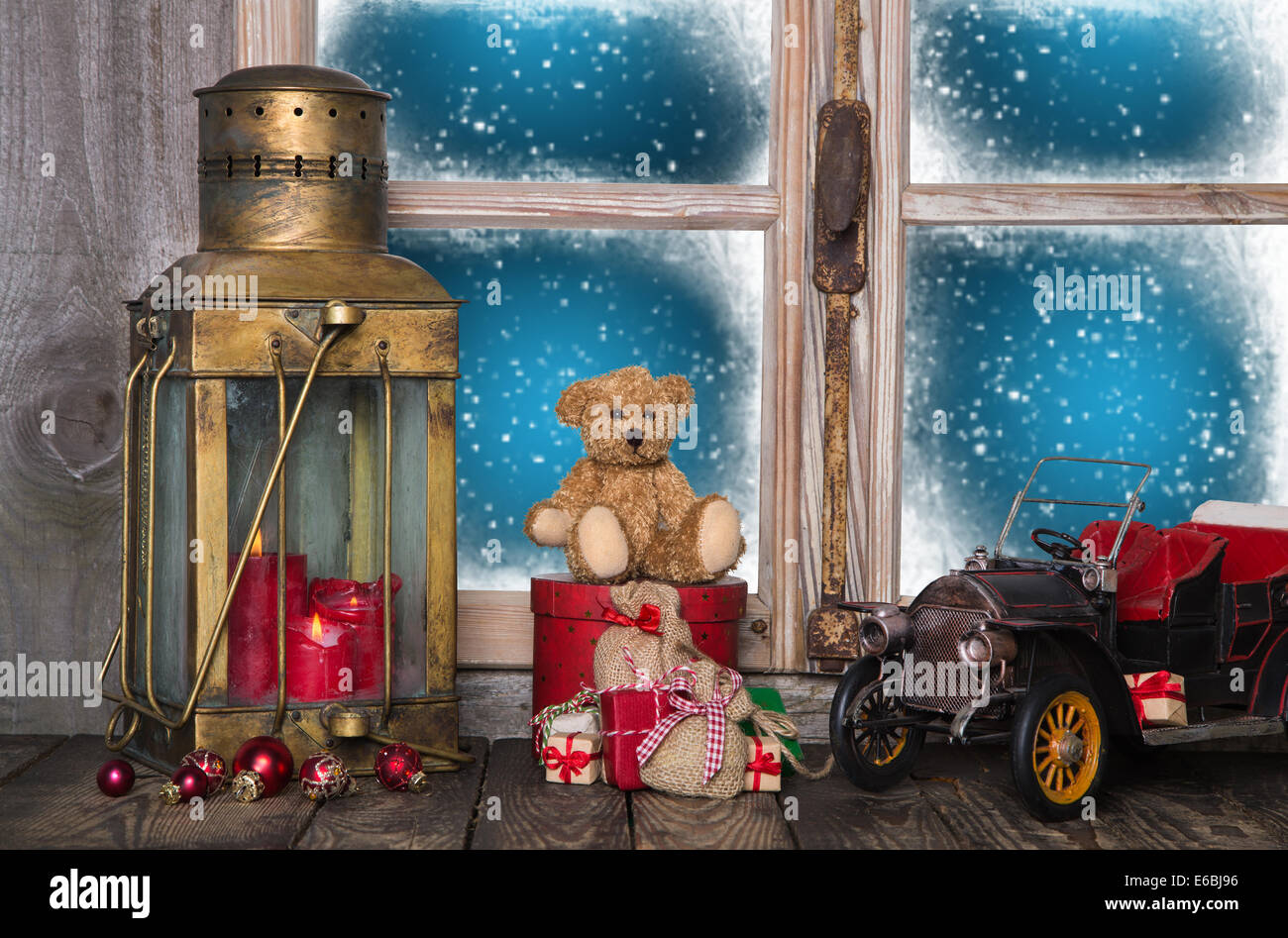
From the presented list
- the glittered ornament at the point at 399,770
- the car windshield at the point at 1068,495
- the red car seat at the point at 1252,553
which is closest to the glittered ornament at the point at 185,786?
the glittered ornament at the point at 399,770

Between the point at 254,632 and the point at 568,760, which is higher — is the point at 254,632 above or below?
above

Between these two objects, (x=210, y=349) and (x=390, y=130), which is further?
(x=390, y=130)

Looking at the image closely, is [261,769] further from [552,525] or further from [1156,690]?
[1156,690]

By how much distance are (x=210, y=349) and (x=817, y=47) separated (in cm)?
129

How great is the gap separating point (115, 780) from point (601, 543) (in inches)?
34.4

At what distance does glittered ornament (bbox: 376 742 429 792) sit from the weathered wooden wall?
0.74m

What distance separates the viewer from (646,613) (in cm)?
231

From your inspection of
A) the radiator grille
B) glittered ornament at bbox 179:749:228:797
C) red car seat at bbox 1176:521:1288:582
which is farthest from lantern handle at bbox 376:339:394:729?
red car seat at bbox 1176:521:1288:582

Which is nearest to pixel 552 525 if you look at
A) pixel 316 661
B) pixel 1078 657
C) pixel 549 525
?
pixel 549 525

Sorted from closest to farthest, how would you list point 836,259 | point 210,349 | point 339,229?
1. point 210,349
2. point 339,229
3. point 836,259

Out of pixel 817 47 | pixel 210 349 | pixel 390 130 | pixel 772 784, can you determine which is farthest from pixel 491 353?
pixel 772 784

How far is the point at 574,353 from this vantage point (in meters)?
2.77

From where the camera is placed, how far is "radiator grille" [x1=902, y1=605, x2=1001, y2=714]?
215 cm

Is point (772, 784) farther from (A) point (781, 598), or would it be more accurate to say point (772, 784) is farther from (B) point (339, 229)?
(B) point (339, 229)
